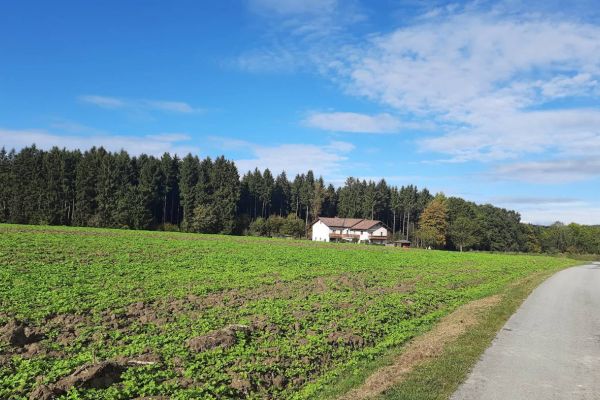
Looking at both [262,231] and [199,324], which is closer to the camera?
[199,324]

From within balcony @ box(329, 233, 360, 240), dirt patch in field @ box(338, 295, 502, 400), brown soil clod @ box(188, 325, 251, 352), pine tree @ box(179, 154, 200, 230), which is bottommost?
dirt patch in field @ box(338, 295, 502, 400)

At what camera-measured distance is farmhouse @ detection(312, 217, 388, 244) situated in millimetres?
111125

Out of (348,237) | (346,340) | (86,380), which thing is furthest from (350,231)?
(86,380)

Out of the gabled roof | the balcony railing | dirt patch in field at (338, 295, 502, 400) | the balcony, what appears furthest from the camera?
the gabled roof

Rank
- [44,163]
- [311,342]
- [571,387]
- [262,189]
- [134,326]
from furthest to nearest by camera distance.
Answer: [262,189] → [44,163] → [134,326] → [311,342] → [571,387]

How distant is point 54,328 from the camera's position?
9.97m

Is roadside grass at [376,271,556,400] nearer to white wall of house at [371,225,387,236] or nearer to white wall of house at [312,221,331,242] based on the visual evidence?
white wall of house at [312,221,331,242]

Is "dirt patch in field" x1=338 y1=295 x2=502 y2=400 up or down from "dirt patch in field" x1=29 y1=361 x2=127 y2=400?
down

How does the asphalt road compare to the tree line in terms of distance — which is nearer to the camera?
the asphalt road

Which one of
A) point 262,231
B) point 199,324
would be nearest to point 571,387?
point 199,324

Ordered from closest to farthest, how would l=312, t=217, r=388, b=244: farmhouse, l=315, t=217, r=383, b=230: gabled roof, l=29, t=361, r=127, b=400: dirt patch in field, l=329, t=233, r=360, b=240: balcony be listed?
l=29, t=361, r=127, b=400: dirt patch in field
l=329, t=233, r=360, b=240: balcony
l=312, t=217, r=388, b=244: farmhouse
l=315, t=217, r=383, b=230: gabled roof

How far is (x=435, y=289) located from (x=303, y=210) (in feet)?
379

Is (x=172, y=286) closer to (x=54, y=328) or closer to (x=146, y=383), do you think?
(x=54, y=328)

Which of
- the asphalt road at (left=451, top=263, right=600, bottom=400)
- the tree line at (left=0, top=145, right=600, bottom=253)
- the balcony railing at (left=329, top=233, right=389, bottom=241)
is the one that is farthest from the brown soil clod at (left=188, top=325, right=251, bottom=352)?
the balcony railing at (left=329, top=233, right=389, bottom=241)
